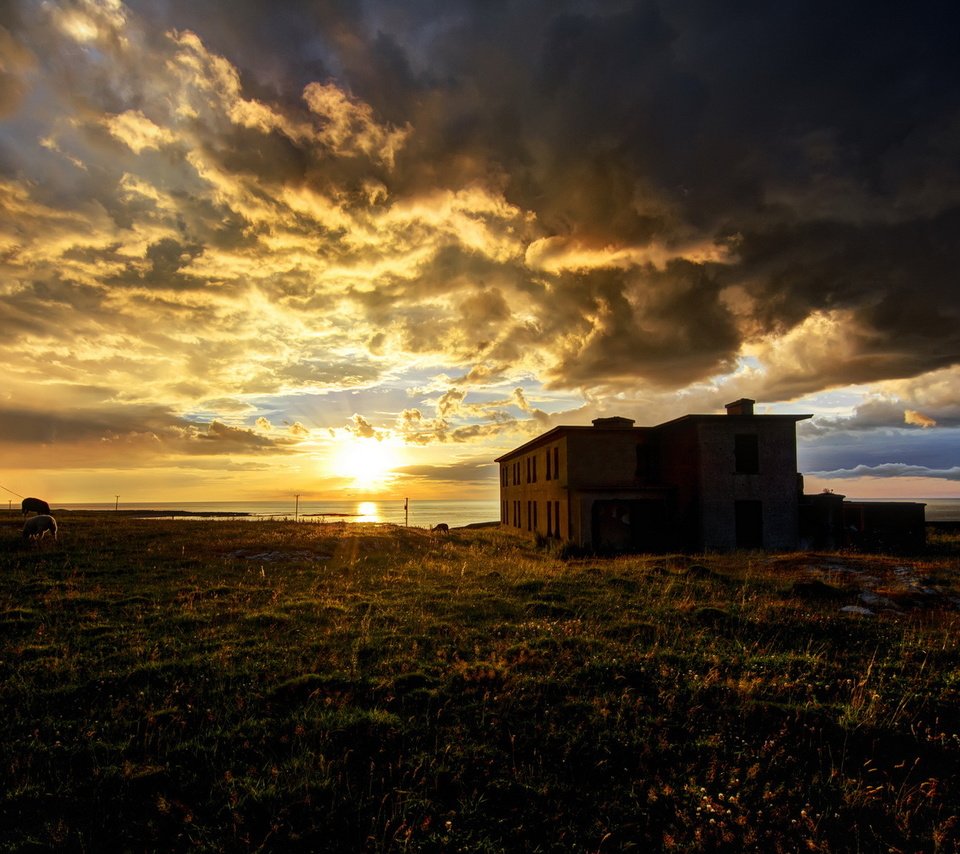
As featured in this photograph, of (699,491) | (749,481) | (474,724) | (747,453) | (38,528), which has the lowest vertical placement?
(474,724)

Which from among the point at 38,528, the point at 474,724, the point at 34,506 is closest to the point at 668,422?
the point at 474,724

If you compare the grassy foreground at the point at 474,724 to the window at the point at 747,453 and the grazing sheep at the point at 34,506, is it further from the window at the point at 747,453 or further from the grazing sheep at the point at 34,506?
the grazing sheep at the point at 34,506

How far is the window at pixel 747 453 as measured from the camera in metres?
30.1

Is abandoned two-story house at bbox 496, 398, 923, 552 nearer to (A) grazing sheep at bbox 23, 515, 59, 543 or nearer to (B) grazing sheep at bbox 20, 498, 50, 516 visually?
(A) grazing sheep at bbox 23, 515, 59, 543

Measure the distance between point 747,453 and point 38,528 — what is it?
116ft

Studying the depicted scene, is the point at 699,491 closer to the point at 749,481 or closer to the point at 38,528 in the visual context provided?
the point at 749,481

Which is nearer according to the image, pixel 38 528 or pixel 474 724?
pixel 474 724

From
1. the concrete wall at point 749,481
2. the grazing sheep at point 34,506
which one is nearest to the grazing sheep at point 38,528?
the grazing sheep at point 34,506

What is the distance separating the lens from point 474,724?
6.48 meters

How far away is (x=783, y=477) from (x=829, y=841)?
95.3ft

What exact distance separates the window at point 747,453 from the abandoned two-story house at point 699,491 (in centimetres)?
6

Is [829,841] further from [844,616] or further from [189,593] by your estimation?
[189,593]

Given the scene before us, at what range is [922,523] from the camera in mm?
29500

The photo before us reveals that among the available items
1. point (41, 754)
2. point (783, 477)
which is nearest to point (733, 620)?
point (41, 754)
